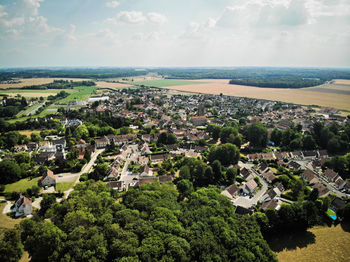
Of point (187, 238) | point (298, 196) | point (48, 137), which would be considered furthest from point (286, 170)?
point (48, 137)

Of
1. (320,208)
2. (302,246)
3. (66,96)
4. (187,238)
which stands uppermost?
(66,96)

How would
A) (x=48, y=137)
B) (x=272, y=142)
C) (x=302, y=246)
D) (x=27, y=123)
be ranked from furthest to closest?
(x=27, y=123) → (x=48, y=137) → (x=272, y=142) → (x=302, y=246)

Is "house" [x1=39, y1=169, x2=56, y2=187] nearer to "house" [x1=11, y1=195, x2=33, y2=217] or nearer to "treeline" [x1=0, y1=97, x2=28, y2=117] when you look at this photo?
"house" [x1=11, y1=195, x2=33, y2=217]

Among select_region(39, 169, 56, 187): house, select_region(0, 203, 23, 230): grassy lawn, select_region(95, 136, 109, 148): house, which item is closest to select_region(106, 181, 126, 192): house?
select_region(39, 169, 56, 187): house

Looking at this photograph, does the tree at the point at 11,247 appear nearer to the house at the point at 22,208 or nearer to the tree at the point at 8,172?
the house at the point at 22,208

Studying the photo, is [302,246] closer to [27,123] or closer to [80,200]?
[80,200]

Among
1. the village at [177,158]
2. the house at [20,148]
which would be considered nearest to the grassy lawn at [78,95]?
the village at [177,158]
